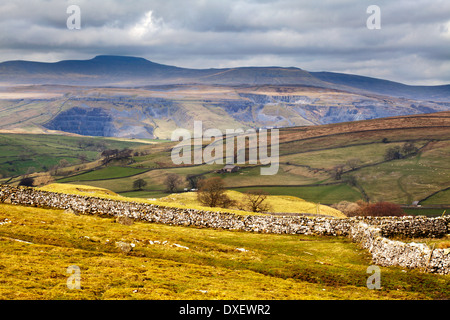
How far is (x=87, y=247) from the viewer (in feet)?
89.8

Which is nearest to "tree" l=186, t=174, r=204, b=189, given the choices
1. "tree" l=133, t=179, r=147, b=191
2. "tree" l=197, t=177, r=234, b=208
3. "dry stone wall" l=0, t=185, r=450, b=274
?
"tree" l=133, t=179, r=147, b=191

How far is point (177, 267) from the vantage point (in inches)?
957

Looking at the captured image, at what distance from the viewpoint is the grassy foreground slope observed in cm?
1886

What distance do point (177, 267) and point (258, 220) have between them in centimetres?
1860

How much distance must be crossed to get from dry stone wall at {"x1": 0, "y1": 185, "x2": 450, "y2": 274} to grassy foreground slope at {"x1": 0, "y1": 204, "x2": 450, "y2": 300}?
1.99 m

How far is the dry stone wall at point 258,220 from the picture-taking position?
35.6m

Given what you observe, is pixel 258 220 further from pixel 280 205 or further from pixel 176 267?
pixel 280 205

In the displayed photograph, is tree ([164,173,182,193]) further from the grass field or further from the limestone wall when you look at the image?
the limestone wall

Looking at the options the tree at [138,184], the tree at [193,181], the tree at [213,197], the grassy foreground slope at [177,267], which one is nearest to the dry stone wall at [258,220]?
the grassy foreground slope at [177,267]

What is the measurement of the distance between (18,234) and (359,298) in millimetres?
21398

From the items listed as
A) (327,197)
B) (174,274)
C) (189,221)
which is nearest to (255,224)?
(189,221)

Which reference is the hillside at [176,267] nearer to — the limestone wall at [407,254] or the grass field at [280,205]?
the limestone wall at [407,254]

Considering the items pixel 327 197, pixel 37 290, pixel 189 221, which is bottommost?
pixel 327 197
